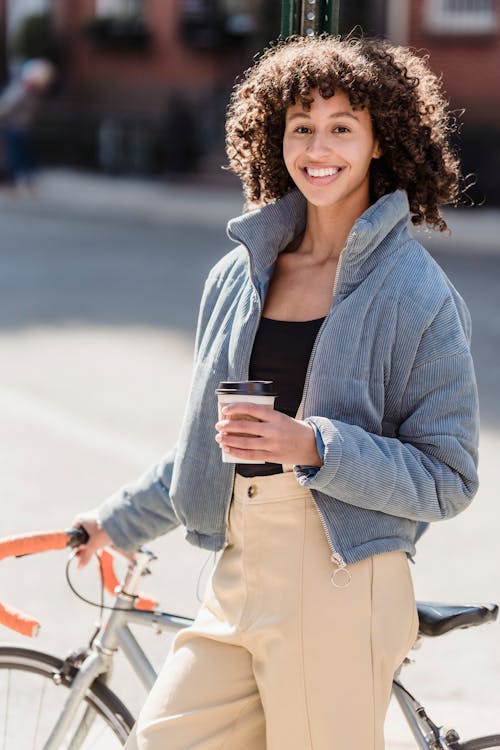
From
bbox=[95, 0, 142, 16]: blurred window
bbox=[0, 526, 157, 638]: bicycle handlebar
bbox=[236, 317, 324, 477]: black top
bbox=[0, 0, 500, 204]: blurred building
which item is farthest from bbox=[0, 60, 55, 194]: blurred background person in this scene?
bbox=[236, 317, 324, 477]: black top

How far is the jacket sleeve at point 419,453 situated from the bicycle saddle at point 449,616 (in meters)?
0.25

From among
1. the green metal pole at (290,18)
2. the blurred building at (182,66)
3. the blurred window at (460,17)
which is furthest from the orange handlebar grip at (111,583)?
the blurred window at (460,17)

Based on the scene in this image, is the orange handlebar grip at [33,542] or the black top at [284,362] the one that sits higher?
the black top at [284,362]

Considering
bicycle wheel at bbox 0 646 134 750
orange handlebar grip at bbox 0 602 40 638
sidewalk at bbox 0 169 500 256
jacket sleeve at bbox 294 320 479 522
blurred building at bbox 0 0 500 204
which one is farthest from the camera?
blurred building at bbox 0 0 500 204

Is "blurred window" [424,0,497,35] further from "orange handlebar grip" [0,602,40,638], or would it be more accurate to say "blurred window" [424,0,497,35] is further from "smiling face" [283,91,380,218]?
"orange handlebar grip" [0,602,40,638]

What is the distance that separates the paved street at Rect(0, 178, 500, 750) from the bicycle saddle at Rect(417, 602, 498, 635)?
57 centimetres

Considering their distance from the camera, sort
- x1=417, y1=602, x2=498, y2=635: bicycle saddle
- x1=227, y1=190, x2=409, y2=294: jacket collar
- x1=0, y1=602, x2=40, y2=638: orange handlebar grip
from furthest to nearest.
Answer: x1=0, y1=602, x2=40, y2=638: orange handlebar grip, x1=417, y1=602, x2=498, y2=635: bicycle saddle, x1=227, y1=190, x2=409, y2=294: jacket collar

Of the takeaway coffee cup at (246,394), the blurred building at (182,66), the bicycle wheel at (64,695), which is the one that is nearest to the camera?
the takeaway coffee cup at (246,394)

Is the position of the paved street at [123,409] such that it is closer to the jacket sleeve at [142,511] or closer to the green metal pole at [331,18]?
the jacket sleeve at [142,511]

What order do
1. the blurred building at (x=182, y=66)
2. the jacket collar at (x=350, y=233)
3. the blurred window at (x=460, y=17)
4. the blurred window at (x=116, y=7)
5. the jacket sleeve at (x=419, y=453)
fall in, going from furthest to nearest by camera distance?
the blurred window at (x=116, y=7) → the blurred window at (x=460, y=17) → the blurred building at (x=182, y=66) → the jacket collar at (x=350, y=233) → the jacket sleeve at (x=419, y=453)

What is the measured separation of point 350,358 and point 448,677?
2464 mm

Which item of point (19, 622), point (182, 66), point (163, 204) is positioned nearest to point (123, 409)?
point (19, 622)

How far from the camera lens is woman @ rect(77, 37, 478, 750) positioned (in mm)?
2414

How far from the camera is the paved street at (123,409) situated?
488cm
